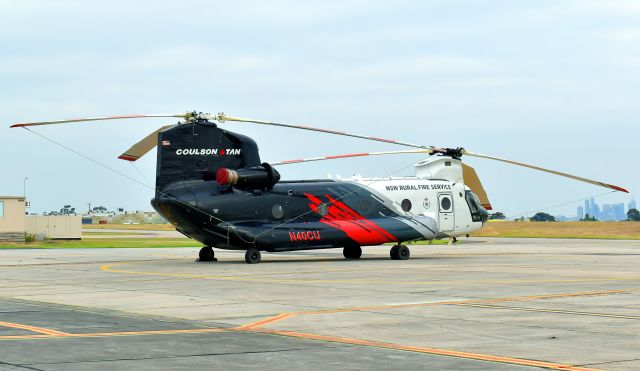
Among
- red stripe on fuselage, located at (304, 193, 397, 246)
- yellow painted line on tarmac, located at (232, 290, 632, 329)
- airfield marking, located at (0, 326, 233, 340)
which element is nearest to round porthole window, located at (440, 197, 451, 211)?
red stripe on fuselage, located at (304, 193, 397, 246)

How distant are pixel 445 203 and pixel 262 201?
30.0 feet

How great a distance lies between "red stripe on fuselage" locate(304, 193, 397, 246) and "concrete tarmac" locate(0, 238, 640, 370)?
6.49m

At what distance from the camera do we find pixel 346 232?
3788 centimetres

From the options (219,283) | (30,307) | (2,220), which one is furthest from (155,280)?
(2,220)

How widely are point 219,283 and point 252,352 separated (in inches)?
522

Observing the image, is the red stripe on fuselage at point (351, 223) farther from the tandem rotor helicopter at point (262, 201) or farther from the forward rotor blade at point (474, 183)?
the forward rotor blade at point (474, 183)

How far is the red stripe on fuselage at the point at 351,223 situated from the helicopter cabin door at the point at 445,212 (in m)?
3.07

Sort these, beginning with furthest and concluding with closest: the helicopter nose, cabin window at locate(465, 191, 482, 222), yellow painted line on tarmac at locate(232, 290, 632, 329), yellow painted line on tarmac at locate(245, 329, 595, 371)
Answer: the helicopter nose < cabin window at locate(465, 191, 482, 222) < yellow painted line on tarmac at locate(232, 290, 632, 329) < yellow painted line on tarmac at locate(245, 329, 595, 371)

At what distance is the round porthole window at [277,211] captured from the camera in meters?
36.6

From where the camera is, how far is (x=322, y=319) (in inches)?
675

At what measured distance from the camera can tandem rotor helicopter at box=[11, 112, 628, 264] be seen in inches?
1387

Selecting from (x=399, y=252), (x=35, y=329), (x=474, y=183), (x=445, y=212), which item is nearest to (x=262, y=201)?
(x=399, y=252)

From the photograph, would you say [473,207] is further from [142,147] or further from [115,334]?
[115,334]

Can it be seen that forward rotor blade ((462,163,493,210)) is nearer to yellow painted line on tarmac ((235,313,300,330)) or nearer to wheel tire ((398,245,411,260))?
wheel tire ((398,245,411,260))
